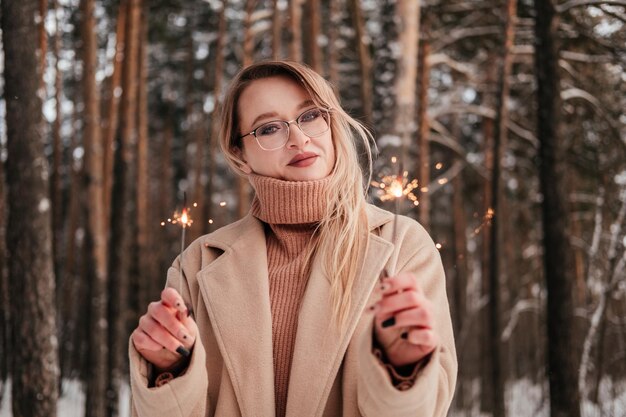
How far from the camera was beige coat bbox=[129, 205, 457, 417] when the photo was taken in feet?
5.78

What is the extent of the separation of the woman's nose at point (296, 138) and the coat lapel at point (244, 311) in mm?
319

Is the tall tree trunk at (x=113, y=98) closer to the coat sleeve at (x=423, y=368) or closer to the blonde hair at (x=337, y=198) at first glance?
the blonde hair at (x=337, y=198)

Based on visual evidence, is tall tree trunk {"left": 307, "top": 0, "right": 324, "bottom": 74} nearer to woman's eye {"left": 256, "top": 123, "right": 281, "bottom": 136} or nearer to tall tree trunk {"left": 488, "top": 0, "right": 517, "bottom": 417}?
tall tree trunk {"left": 488, "top": 0, "right": 517, "bottom": 417}

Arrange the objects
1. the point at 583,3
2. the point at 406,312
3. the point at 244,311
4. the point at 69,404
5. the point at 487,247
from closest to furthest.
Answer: the point at 406,312, the point at 244,311, the point at 583,3, the point at 69,404, the point at 487,247

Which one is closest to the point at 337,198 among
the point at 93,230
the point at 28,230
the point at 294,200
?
the point at 294,200

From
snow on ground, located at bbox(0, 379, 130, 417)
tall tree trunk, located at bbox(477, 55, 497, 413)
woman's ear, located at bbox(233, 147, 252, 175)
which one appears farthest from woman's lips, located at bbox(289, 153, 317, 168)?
snow on ground, located at bbox(0, 379, 130, 417)

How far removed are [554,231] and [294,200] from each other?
13.9 feet

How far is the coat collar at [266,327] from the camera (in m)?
1.82

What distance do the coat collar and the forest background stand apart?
290 mm

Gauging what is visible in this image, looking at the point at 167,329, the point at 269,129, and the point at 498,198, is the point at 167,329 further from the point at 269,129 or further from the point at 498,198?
the point at 498,198

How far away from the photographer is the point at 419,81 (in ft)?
38.1

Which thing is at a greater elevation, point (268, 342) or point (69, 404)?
point (268, 342)

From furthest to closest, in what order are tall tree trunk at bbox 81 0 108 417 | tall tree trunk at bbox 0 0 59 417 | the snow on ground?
the snow on ground < tall tree trunk at bbox 81 0 108 417 < tall tree trunk at bbox 0 0 59 417

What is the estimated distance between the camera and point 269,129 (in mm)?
2061
